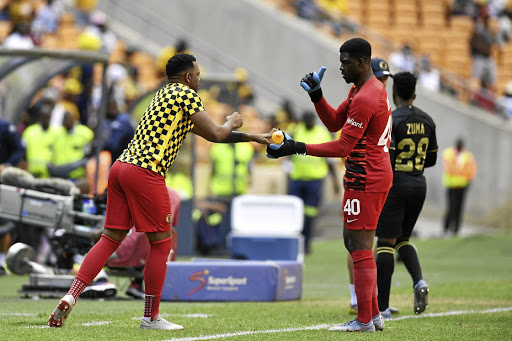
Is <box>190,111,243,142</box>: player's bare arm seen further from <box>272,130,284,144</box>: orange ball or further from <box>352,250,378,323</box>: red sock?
<box>352,250,378,323</box>: red sock

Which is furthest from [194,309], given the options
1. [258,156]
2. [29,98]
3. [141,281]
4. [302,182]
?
[258,156]

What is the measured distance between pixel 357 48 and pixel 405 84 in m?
1.51

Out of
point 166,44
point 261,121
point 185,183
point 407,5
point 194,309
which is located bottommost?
point 194,309

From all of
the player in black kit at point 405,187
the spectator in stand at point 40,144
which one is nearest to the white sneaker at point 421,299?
the player in black kit at point 405,187

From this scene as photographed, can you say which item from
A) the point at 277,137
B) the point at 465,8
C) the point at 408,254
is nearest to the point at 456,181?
the point at 465,8

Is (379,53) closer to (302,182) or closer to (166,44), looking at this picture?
(166,44)

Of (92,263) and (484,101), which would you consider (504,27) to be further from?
(92,263)

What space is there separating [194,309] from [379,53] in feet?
56.1

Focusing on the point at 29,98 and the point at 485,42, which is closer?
the point at 29,98

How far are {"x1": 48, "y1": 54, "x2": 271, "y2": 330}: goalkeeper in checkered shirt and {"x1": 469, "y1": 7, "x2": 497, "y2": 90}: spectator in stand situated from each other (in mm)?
20788

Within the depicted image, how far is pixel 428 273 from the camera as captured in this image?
14.9 m

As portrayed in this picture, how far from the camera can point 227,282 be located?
10.8m

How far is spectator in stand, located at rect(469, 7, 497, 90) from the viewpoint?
28016 millimetres

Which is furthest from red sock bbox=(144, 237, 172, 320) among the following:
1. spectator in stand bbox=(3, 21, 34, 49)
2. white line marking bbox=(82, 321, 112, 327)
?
spectator in stand bbox=(3, 21, 34, 49)
